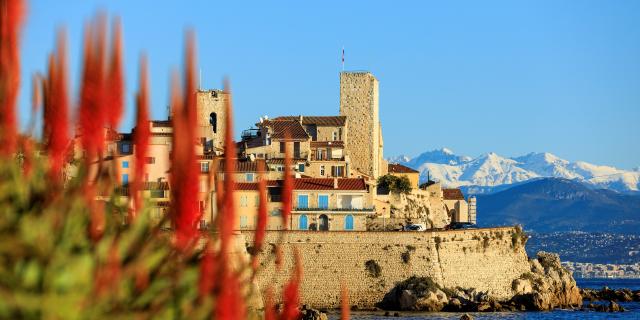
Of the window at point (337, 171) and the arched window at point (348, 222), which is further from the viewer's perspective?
the window at point (337, 171)

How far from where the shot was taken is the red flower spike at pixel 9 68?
33.4 feet

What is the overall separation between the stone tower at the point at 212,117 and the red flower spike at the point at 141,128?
7423 centimetres

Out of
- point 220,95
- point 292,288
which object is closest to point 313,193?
point 220,95

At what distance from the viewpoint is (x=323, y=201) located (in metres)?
71.6

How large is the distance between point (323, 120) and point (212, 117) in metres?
7.47

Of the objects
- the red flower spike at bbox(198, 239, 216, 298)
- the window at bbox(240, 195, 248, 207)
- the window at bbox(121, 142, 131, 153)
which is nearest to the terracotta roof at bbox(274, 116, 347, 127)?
the window at bbox(121, 142, 131, 153)

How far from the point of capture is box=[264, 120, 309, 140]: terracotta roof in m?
85.6

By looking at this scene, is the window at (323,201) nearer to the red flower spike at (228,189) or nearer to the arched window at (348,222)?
the arched window at (348,222)

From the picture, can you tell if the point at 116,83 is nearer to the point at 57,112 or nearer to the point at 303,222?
the point at 57,112

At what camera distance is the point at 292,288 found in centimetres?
1156

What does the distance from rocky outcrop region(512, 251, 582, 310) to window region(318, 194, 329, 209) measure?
11.8m

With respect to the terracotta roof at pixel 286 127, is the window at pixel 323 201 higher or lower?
lower

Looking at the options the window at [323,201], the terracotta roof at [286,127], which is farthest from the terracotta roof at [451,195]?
the window at [323,201]

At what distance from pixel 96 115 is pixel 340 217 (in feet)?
202
